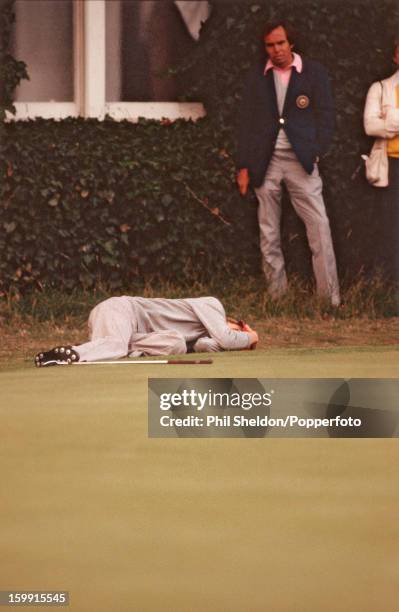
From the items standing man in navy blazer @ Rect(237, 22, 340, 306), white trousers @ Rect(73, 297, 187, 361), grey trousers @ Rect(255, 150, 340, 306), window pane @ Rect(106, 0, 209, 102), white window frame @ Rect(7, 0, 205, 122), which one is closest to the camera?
white trousers @ Rect(73, 297, 187, 361)

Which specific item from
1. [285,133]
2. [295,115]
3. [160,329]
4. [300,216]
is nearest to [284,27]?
[295,115]

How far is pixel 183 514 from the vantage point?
4.37 meters

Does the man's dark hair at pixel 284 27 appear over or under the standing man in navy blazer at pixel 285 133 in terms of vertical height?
over

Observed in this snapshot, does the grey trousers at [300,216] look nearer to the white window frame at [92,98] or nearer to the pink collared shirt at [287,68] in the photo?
the pink collared shirt at [287,68]

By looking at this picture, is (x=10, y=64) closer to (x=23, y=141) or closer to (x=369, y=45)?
(x=23, y=141)

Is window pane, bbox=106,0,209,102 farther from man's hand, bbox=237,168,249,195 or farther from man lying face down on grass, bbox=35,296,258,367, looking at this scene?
man lying face down on grass, bbox=35,296,258,367

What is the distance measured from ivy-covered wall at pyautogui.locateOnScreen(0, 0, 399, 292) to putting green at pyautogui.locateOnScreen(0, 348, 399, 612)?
4.60 metres

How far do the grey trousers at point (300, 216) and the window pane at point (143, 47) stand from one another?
1.39 meters

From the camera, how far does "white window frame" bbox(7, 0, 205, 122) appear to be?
11.4 metres

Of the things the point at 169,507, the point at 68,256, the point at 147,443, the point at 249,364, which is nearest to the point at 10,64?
the point at 68,256

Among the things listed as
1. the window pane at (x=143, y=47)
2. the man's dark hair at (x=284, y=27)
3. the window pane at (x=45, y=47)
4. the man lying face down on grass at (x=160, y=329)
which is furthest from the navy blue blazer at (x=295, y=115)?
the man lying face down on grass at (x=160, y=329)

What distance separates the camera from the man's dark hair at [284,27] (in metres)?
10.4

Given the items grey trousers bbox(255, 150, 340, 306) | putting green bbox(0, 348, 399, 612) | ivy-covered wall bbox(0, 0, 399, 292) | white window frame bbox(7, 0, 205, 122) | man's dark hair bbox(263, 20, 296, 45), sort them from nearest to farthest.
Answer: putting green bbox(0, 348, 399, 612) < man's dark hair bbox(263, 20, 296, 45) < grey trousers bbox(255, 150, 340, 306) < ivy-covered wall bbox(0, 0, 399, 292) < white window frame bbox(7, 0, 205, 122)

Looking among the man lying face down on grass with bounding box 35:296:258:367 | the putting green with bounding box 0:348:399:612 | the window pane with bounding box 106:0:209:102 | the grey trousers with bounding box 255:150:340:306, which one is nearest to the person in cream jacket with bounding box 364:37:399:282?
the grey trousers with bounding box 255:150:340:306
